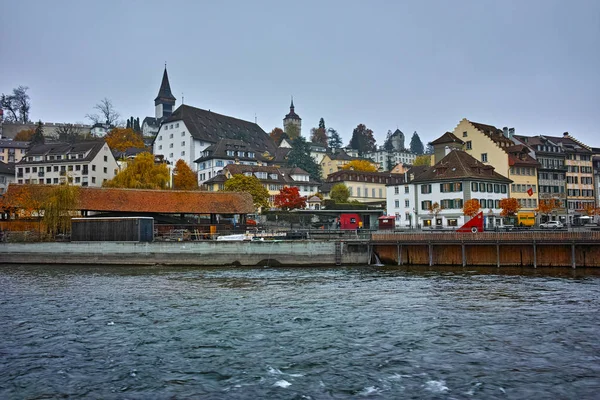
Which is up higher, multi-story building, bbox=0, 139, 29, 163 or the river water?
multi-story building, bbox=0, 139, 29, 163

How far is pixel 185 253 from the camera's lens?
41.9m

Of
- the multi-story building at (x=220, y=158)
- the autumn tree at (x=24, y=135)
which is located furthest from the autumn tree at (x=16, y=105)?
the multi-story building at (x=220, y=158)

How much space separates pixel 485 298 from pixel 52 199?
40990mm

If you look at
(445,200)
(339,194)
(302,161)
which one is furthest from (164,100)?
(445,200)

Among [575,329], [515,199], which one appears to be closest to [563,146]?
[515,199]

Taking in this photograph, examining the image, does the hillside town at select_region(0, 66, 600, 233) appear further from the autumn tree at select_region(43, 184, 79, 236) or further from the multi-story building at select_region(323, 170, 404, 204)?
the autumn tree at select_region(43, 184, 79, 236)

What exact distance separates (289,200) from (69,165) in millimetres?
37962

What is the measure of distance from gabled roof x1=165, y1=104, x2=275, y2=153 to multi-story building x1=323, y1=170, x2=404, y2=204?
31929 millimetres

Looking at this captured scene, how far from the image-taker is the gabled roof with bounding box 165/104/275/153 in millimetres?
111500

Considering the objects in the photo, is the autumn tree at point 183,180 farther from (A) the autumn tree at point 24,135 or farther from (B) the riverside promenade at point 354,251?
Result: (A) the autumn tree at point 24,135

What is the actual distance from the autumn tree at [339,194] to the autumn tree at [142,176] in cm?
3371

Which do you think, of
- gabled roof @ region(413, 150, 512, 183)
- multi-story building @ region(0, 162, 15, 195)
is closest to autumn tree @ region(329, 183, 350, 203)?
gabled roof @ region(413, 150, 512, 183)

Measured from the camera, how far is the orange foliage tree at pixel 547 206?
6950 centimetres

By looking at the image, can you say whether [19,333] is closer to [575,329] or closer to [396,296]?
[396,296]
